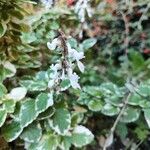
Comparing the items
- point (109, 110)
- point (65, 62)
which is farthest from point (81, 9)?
point (65, 62)

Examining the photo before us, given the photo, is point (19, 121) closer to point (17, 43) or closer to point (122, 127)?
point (17, 43)

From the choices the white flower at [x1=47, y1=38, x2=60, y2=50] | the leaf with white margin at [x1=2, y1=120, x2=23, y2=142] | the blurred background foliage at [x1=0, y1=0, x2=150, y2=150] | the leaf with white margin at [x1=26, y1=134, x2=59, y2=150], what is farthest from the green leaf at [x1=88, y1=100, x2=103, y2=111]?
the white flower at [x1=47, y1=38, x2=60, y2=50]

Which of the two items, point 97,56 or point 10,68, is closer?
point 10,68

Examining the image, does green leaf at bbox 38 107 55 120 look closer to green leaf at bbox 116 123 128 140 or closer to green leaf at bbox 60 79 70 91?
green leaf at bbox 60 79 70 91

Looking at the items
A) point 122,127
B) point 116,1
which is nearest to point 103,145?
point 122,127

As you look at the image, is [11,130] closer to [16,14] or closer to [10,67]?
[10,67]

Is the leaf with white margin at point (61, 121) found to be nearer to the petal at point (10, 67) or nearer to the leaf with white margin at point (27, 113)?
the leaf with white margin at point (27, 113)

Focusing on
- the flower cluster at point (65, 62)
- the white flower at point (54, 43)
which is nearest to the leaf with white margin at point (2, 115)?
the flower cluster at point (65, 62)
